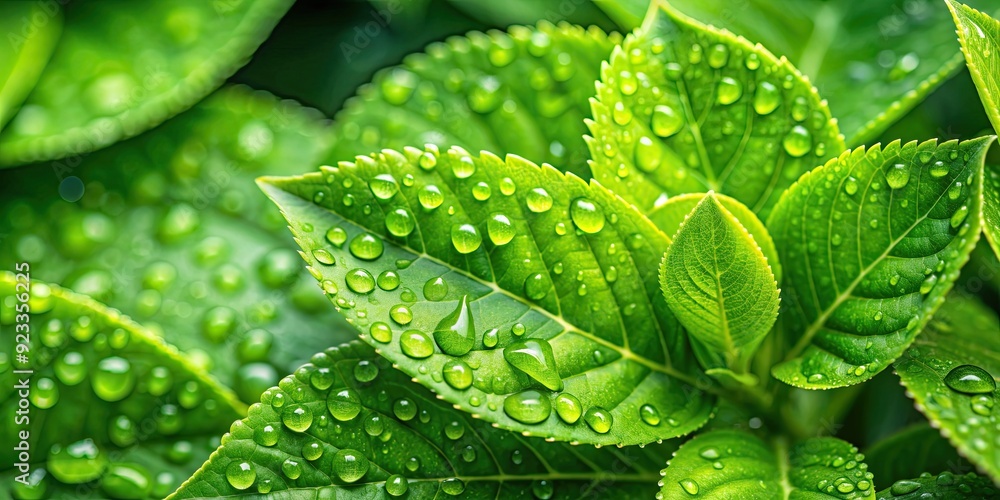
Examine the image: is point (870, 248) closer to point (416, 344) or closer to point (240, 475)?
point (416, 344)

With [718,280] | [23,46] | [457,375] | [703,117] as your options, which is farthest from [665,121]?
[23,46]

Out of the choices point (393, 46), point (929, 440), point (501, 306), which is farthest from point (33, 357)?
point (929, 440)

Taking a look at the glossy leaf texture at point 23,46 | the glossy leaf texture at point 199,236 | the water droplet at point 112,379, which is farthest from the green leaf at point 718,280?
the glossy leaf texture at point 23,46

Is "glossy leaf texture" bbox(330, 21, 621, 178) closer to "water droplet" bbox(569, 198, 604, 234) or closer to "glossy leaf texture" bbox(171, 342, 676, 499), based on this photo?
"water droplet" bbox(569, 198, 604, 234)

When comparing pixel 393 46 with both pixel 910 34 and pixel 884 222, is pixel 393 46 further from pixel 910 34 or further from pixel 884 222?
pixel 884 222

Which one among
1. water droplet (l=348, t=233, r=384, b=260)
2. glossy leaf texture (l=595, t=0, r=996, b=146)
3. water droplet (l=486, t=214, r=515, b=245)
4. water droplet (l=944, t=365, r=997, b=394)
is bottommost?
water droplet (l=348, t=233, r=384, b=260)

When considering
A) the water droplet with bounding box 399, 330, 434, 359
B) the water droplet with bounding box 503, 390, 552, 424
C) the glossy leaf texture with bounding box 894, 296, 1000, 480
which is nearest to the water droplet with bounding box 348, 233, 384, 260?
the water droplet with bounding box 399, 330, 434, 359
